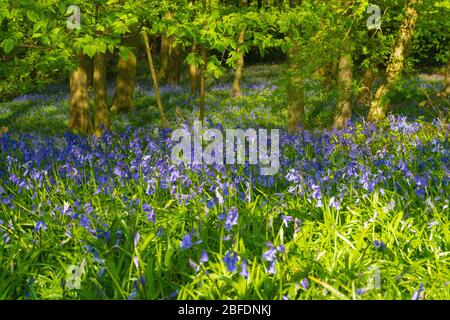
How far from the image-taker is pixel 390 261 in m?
3.76

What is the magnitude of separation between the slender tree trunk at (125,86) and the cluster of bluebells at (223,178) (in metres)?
10.3

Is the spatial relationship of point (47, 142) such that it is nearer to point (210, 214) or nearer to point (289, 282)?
point (210, 214)

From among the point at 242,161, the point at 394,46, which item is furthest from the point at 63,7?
the point at 394,46

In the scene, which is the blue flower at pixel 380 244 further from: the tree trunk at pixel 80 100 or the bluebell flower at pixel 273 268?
the tree trunk at pixel 80 100

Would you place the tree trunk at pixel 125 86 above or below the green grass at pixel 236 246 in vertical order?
below

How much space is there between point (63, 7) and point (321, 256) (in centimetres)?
434

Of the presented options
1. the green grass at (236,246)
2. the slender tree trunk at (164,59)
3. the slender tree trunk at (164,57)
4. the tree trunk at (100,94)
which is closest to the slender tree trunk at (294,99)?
the tree trunk at (100,94)

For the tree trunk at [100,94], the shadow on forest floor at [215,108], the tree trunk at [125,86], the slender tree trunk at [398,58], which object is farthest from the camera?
the tree trunk at [125,86]

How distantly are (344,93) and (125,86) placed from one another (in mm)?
9633

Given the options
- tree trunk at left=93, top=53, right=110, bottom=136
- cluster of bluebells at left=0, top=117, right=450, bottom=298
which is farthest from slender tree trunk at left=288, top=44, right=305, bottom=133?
tree trunk at left=93, top=53, right=110, bottom=136

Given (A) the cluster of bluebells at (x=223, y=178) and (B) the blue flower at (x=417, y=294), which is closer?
(B) the blue flower at (x=417, y=294)

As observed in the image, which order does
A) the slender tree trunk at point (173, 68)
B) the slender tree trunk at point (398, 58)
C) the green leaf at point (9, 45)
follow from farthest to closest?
the slender tree trunk at point (173, 68), the slender tree trunk at point (398, 58), the green leaf at point (9, 45)

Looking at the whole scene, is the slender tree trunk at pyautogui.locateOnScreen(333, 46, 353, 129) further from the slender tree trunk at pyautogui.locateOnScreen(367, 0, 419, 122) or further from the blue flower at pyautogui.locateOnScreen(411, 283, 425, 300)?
the blue flower at pyautogui.locateOnScreen(411, 283, 425, 300)

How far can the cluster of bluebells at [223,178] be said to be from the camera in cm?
449
